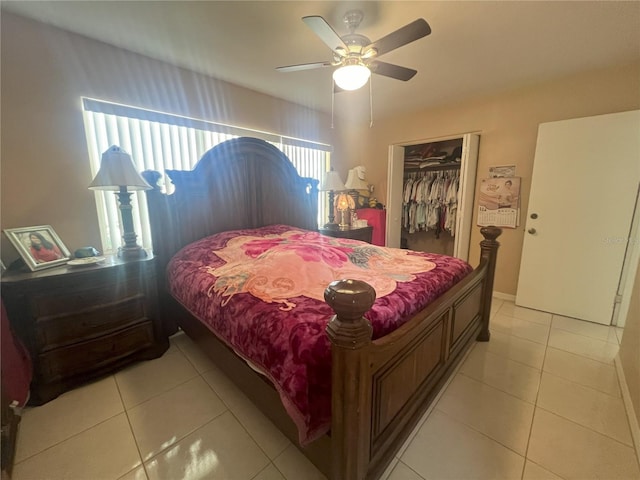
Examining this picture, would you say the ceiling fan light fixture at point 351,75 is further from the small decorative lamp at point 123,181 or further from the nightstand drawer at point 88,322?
the nightstand drawer at point 88,322

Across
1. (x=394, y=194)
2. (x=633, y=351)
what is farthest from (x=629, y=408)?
(x=394, y=194)

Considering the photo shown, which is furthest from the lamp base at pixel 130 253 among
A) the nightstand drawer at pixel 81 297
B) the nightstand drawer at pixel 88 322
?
the nightstand drawer at pixel 88 322

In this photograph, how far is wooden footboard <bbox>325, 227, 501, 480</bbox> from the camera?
0.77m

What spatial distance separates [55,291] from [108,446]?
3.07 ft

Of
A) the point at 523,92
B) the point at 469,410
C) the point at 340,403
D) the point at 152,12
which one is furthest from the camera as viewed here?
the point at 523,92

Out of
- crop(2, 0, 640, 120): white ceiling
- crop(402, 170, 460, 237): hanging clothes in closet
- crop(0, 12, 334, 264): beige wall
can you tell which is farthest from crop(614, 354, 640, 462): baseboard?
crop(0, 12, 334, 264): beige wall

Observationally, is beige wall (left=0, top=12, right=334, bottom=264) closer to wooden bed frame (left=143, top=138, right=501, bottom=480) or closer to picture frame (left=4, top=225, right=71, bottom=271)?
picture frame (left=4, top=225, right=71, bottom=271)

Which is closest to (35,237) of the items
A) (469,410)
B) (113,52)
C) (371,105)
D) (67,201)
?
(67,201)

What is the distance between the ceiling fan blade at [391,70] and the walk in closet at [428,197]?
5.79ft

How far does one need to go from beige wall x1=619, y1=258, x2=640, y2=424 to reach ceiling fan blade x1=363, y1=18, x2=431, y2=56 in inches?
82.2

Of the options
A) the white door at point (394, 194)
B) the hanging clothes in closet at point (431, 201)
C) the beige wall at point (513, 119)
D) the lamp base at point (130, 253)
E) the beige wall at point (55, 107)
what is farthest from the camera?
the white door at point (394, 194)

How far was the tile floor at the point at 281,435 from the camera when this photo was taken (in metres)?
1.19

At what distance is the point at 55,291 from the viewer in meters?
1.58

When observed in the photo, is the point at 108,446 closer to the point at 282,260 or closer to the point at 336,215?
the point at 282,260
